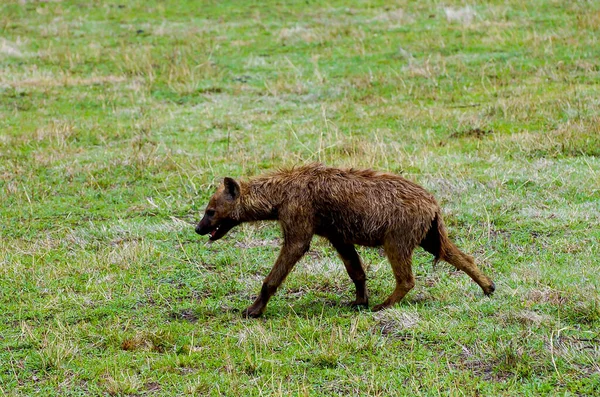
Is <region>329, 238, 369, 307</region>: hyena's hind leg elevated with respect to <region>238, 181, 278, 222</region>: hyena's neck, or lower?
lower

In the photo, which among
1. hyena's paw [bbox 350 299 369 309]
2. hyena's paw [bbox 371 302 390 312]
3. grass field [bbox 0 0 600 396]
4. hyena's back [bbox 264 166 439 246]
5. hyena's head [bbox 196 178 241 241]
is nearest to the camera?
grass field [bbox 0 0 600 396]

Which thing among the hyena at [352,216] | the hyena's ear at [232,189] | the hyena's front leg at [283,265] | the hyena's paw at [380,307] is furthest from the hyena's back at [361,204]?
the hyena's paw at [380,307]

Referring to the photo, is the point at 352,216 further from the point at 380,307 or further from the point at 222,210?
the point at 222,210

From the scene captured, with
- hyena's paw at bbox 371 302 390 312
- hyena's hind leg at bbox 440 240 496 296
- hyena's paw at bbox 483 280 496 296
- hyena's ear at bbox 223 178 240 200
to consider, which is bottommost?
hyena's paw at bbox 371 302 390 312

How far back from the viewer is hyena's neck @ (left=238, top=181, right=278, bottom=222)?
7.70 metres

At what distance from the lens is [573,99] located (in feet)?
47.1

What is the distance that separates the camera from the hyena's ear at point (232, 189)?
772cm

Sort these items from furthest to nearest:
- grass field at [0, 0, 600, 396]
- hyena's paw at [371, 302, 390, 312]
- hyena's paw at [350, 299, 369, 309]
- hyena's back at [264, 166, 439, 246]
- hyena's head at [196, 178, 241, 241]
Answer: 1. hyena's head at [196, 178, 241, 241]
2. hyena's paw at [350, 299, 369, 309]
3. hyena's paw at [371, 302, 390, 312]
4. hyena's back at [264, 166, 439, 246]
5. grass field at [0, 0, 600, 396]

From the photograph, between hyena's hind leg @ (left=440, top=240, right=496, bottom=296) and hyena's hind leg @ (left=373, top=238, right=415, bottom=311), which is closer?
hyena's hind leg @ (left=373, top=238, right=415, bottom=311)

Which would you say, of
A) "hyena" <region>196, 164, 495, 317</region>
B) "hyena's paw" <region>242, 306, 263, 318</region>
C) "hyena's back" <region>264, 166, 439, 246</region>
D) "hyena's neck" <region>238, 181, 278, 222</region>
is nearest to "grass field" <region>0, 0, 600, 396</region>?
"hyena's paw" <region>242, 306, 263, 318</region>

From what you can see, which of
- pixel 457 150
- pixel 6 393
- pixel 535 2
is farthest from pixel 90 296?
pixel 535 2

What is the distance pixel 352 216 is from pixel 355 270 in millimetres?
560

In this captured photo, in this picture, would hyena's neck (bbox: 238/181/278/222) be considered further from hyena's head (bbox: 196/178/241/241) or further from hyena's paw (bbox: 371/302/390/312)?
hyena's paw (bbox: 371/302/390/312)

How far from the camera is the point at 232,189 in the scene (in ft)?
25.6
